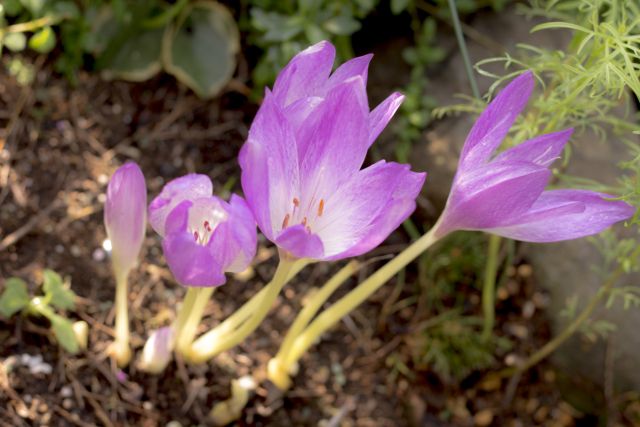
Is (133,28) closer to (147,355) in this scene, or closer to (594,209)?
(147,355)

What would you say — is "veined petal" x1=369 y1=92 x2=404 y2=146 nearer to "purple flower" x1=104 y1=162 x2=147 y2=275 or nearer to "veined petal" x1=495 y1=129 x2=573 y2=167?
"veined petal" x1=495 y1=129 x2=573 y2=167

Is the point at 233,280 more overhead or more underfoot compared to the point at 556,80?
more underfoot

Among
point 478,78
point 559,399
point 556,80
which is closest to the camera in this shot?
point 556,80

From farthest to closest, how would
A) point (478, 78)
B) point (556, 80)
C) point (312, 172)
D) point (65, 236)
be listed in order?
point (478, 78) → point (65, 236) → point (556, 80) → point (312, 172)

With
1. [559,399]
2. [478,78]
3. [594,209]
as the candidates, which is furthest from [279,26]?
[559,399]

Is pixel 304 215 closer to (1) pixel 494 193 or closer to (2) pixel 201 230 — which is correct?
(2) pixel 201 230

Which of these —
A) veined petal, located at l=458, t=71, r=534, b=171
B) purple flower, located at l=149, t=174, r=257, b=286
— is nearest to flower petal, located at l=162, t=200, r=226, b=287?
purple flower, located at l=149, t=174, r=257, b=286

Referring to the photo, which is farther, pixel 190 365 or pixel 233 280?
pixel 233 280
